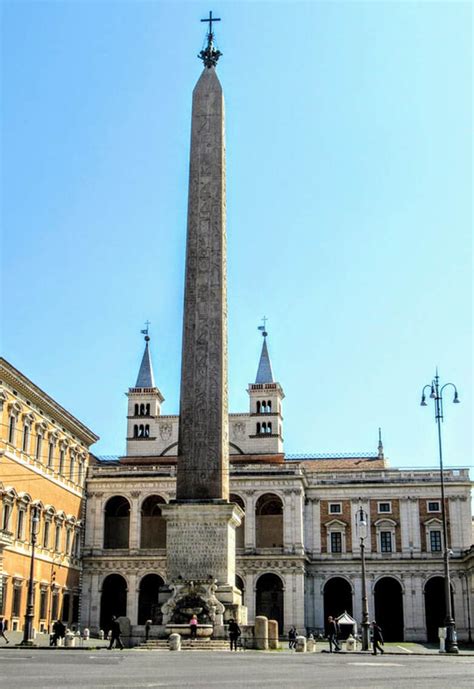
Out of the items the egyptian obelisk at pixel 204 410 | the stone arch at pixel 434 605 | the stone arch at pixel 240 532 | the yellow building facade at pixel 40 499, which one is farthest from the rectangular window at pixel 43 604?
the stone arch at pixel 434 605

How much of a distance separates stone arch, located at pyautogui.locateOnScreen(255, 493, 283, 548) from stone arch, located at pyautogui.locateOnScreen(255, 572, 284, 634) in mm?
2059

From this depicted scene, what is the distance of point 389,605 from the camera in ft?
192

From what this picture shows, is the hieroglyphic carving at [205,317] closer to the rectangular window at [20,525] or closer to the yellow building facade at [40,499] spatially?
the yellow building facade at [40,499]

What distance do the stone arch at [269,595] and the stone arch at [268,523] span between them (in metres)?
2.06

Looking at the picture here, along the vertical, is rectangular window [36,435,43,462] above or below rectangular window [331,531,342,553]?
above

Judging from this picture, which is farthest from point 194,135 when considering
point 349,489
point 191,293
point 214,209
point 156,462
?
point 156,462

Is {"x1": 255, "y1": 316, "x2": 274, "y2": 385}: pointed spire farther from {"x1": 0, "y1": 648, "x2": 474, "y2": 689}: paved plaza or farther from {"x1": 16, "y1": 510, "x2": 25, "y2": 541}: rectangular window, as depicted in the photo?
{"x1": 0, "y1": 648, "x2": 474, "y2": 689}: paved plaza

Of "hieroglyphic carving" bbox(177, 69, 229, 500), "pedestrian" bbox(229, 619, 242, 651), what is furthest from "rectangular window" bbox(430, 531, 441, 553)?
"pedestrian" bbox(229, 619, 242, 651)

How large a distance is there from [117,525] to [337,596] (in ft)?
46.8

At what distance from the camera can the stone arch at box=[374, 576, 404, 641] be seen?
5766cm

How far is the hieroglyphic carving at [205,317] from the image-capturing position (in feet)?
82.8

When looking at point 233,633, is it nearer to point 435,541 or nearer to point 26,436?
point 26,436

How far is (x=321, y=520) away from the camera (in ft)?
191

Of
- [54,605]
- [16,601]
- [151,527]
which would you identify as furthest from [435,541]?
[16,601]
